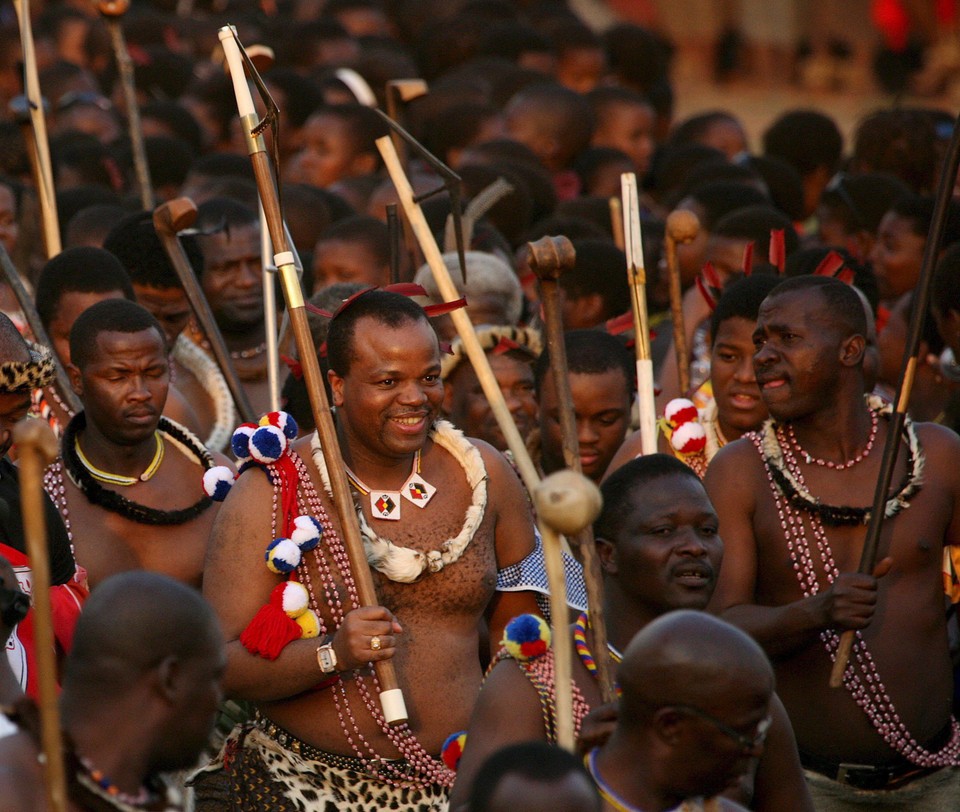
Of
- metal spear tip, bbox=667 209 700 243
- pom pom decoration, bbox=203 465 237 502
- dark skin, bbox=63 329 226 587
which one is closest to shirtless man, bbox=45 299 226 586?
dark skin, bbox=63 329 226 587

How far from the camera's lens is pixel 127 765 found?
3.75m

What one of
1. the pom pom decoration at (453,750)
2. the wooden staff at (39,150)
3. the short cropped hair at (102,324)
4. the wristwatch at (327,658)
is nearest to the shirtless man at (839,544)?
the pom pom decoration at (453,750)

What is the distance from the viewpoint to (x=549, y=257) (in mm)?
5219

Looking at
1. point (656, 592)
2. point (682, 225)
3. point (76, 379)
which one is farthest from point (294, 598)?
point (682, 225)

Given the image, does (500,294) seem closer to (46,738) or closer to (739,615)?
(739,615)

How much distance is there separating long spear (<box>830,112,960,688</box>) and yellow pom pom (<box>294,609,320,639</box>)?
1.57m

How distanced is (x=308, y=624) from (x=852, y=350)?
2.00m

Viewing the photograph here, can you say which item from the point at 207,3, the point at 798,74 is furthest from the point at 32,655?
the point at 798,74

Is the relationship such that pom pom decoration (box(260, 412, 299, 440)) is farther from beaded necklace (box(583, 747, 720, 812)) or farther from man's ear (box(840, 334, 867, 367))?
man's ear (box(840, 334, 867, 367))

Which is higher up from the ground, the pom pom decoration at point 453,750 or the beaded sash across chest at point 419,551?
A: the beaded sash across chest at point 419,551

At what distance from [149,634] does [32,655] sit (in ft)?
5.24

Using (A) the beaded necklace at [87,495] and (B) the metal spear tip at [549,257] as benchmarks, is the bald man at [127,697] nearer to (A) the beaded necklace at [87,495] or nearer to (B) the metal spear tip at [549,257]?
(B) the metal spear tip at [549,257]

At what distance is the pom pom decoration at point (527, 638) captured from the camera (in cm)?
459

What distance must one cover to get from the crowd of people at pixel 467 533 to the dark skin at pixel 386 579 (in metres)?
0.01
